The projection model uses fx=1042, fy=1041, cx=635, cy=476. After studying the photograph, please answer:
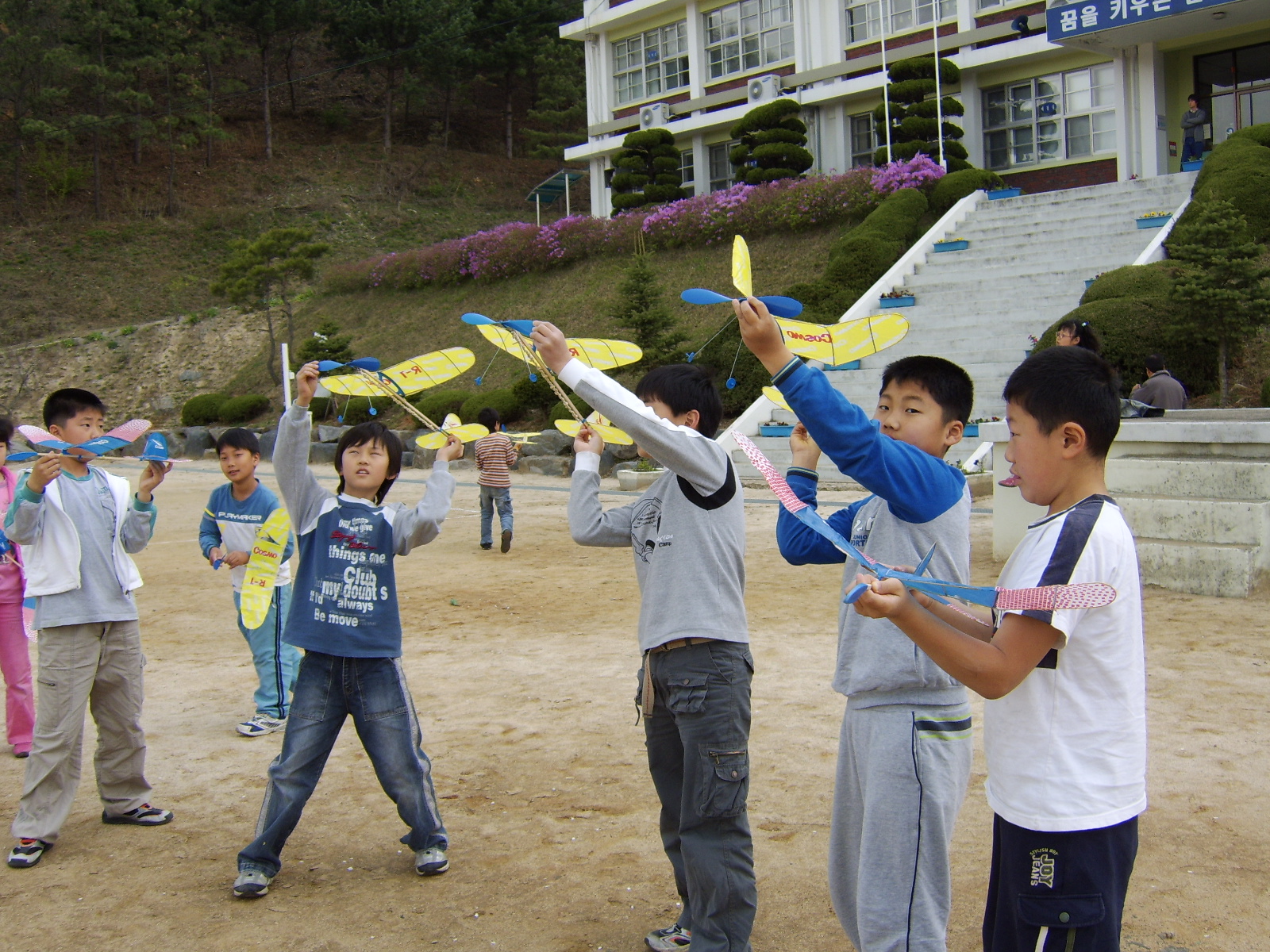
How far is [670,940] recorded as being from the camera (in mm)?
3092

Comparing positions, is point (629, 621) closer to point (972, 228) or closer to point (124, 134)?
point (972, 228)

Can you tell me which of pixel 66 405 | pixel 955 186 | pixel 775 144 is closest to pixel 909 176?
pixel 955 186

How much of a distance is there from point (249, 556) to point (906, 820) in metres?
3.94

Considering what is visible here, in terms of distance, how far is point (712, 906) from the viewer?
2797 millimetres

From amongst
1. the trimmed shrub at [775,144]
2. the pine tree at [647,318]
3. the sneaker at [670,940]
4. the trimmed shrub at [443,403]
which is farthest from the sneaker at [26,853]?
the trimmed shrub at [775,144]

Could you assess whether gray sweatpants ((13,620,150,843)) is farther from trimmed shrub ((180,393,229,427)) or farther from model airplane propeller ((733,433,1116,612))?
trimmed shrub ((180,393,229,427))

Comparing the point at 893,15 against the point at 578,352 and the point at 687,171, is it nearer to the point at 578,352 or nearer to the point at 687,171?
the point at 687,171

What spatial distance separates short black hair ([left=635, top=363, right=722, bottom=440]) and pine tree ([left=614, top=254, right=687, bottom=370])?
577 inches

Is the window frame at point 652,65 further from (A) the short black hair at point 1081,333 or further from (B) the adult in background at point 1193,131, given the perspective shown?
(A) the short black hair at point 1081,333

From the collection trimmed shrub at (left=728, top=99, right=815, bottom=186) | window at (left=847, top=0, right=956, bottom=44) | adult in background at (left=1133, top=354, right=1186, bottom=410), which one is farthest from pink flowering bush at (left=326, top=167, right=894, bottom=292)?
adult in background at (left=1133, top=354, right=1186, bottom=410)

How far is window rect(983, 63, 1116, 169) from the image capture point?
23.0 meters

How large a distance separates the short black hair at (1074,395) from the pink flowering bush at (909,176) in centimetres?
2049

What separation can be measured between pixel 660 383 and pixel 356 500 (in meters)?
1.32

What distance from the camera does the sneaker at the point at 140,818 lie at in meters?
4.12
